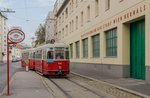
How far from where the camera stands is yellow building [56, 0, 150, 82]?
2320 centimetres

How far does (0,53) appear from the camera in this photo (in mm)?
114250

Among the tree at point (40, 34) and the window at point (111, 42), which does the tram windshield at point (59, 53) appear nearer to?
the window at point (111, 42)

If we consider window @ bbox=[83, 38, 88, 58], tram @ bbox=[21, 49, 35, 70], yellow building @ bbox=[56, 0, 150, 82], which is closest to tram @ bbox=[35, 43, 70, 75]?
yellow building @ bbox=[56, 0, 150, 82]

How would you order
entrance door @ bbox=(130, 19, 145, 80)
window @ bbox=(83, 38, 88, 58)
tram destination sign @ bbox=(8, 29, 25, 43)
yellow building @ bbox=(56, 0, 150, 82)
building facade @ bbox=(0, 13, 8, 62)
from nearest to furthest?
tram destination sign @ bbox=(8, 29, 25, 43) → yellow building @ bbox=(56, 0, 150, 82) → entrance door @ bbox=(130, 19, 145, 80) → window @ bbox=(83, 38, 88, 58) → building facade @ bbox=(0, 13, 8, 62)

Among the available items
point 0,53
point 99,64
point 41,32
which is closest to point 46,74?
point 99,64

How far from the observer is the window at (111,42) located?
28.5m

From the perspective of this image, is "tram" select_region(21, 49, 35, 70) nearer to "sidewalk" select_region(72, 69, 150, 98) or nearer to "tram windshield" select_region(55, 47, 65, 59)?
"tram windshield" select_region(55, 47, 65, 59)

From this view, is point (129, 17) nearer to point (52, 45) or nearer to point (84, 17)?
point (52, 45)

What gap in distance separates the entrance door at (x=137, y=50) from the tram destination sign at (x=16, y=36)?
9567 mm

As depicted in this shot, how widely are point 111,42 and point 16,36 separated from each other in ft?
47.8

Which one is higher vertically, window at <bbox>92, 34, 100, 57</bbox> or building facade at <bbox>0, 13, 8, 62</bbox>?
building facade at <bbox>0, 13, 8, 62</bbox>

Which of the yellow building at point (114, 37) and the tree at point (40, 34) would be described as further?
the tree at point (40, 34)

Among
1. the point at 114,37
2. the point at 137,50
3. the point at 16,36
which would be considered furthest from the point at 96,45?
the point at 16,36

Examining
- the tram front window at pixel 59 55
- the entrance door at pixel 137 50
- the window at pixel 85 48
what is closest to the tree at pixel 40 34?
the window at pixel 85 48
